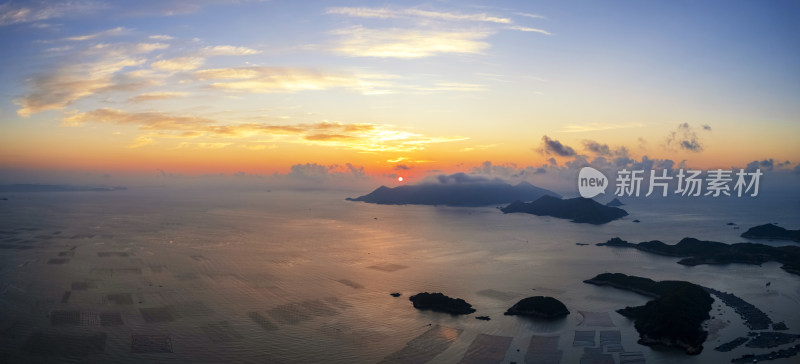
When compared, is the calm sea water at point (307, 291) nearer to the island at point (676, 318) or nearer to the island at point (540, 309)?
the island at point (676, 318)

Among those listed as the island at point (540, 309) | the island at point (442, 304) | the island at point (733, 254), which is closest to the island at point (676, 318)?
the island at point (540, 309)

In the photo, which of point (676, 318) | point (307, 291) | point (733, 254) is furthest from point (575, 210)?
point (307, 291)

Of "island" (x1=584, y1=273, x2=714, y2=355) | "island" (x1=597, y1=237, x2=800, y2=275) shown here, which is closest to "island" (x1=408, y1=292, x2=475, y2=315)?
"island" (x1=584, y1=273, x2=714, y2=355)

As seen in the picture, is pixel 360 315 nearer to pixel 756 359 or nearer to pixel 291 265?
pixel 291 265

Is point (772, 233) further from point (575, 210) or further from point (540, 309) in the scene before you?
point (540, 309)

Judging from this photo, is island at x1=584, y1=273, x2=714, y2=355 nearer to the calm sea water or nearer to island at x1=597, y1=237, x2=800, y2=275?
the calm sea water

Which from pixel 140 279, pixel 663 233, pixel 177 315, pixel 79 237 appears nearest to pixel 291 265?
pixel 140 279
